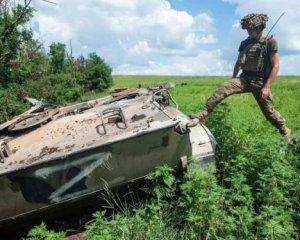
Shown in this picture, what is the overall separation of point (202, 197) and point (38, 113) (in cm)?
299

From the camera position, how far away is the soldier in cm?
762

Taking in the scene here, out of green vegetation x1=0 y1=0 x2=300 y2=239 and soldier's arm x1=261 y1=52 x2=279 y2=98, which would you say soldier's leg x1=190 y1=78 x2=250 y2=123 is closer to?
green vegetation x1=0 y1=0 x2=300 y2=239

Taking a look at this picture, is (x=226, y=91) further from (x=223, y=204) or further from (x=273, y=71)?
(x=223, y=204)

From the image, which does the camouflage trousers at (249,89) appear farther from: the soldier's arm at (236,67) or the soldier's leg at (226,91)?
the soldier's arm at (236,67)

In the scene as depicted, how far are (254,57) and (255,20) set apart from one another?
1.73ft

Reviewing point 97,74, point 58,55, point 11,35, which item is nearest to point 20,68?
point 11,35

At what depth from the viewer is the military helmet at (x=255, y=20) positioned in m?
7.66

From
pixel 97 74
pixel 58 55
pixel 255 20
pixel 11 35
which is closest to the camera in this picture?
Result: pixel 255 20

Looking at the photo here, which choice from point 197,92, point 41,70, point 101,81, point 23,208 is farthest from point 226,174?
point 101,81

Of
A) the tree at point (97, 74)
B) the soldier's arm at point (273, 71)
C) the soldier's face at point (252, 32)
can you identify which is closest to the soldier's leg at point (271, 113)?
the soldier's arm at point (273, 71)

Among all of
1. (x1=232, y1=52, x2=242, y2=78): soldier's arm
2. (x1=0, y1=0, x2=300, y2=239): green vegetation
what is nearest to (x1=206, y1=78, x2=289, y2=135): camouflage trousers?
(x1=0, y1=0, x2=300, y2=239): green vegetation

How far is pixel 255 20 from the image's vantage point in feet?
25.1

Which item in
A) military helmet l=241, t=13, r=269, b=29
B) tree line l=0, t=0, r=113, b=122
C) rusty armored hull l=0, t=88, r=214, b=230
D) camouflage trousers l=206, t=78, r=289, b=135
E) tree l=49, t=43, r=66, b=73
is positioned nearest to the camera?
rusty armored hull l=0, t=88, r=214, b=230

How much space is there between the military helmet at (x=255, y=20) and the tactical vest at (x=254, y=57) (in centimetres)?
26
